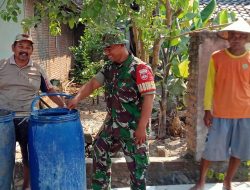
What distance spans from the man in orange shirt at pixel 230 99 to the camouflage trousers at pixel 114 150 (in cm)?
82

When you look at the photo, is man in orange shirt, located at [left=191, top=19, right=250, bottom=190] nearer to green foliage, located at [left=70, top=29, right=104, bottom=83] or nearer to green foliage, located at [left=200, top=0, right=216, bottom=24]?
green foliage, located at [left=200, top=0, right=216, bottom=24]

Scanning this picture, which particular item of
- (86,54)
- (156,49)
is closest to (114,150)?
(156,49)

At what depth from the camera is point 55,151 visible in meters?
3.05

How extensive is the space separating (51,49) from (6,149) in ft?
24.7

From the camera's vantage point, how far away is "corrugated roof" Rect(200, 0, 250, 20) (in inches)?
457

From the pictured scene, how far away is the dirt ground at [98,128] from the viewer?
17.2 feet

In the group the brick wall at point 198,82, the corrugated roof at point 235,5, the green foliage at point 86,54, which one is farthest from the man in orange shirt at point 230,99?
the corrugated roof at point 235,5

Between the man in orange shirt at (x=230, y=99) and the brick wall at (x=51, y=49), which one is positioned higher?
the brick wall at (x=51, y=49)

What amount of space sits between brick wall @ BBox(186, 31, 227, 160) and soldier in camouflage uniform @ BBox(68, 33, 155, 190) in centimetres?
124

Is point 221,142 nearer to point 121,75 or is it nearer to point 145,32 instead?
point 121,75

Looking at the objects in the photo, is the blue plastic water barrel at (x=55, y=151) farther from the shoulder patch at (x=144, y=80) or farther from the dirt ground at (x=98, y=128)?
the dirt ground at (x=98, y=128)

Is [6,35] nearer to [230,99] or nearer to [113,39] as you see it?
[113,39]

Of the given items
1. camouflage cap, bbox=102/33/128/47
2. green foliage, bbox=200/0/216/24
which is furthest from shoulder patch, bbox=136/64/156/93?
green foliage, bbox=200/0/216/24

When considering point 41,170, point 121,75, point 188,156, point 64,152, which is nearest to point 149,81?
point 121,75
